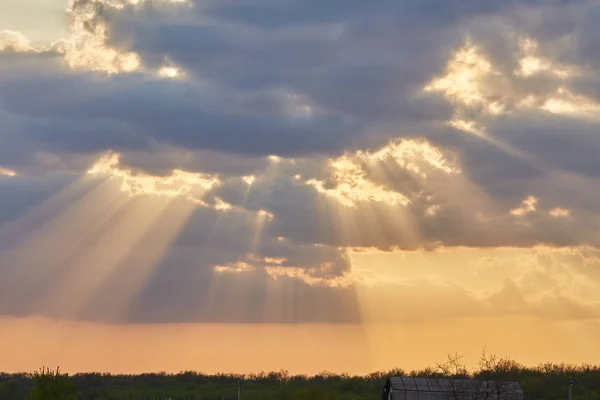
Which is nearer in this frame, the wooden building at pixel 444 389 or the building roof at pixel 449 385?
the wooden building at pixel 444 389

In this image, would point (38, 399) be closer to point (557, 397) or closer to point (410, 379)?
point (410, 379)

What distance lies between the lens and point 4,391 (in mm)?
161625

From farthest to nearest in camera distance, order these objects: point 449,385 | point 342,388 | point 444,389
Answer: point 342,388 < point 449,385 < point 444,389

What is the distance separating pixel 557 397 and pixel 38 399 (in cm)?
8679

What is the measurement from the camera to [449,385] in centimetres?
9688

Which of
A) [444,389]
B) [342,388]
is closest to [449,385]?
[444,389]

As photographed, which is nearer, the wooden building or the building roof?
the wooden building

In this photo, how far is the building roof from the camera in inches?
3533

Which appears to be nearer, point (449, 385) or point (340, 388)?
point (449, 385)

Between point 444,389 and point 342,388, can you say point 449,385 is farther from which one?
point 342,388

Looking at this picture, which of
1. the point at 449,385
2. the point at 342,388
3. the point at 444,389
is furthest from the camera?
the point at 342,388

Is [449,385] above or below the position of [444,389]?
above

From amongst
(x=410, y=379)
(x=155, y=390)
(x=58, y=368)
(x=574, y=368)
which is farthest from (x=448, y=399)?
(x=155, y=390)

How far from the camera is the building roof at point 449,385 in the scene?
89.8m
